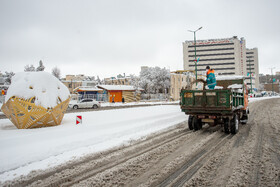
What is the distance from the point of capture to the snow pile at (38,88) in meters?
9.70

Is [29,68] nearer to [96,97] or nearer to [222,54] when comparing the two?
[96,97]

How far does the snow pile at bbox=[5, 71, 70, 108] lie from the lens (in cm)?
970

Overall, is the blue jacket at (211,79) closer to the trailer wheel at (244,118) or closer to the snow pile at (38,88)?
the trailer wheel at (244,118)

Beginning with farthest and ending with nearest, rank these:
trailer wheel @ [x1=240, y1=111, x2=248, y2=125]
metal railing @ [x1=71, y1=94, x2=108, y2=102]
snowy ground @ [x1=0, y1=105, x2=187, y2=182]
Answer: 1. metal railing @ [x1=71, y1=94, x2=108, y2=102]
2. trailer wheel @ [x1=240, y1=111, x2=248, y2=125]
3. snowy ground @ [x1=0, y1=105, x2=187, y2=182]

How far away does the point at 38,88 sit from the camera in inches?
398

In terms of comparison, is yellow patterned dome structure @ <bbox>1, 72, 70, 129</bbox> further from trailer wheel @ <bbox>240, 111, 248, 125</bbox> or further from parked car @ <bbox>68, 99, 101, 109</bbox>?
parked car @ <bbox>68, 99, 101, 109</bbox>

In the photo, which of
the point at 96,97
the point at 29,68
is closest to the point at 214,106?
the point at 96,97

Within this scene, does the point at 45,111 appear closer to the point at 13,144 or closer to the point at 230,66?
the point at 13,144

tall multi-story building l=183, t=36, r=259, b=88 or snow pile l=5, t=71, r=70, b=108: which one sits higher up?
tall multi-story building l=183, t=36, r=259, b=88

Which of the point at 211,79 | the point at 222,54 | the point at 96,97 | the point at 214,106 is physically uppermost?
the point at 222,54

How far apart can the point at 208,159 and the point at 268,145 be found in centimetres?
277

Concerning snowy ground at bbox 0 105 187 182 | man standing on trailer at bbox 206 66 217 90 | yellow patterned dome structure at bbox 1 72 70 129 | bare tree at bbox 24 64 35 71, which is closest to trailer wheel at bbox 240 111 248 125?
man standing on trailer at bbox 206 66 217 90

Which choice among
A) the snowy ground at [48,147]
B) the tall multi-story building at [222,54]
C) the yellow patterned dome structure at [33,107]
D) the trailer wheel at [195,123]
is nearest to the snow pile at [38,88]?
the yellow patterned dome structure at [33,107]

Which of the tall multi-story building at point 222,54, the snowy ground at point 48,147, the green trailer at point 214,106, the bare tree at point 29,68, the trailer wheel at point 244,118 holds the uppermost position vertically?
the tall multi-story building at point 222,54
